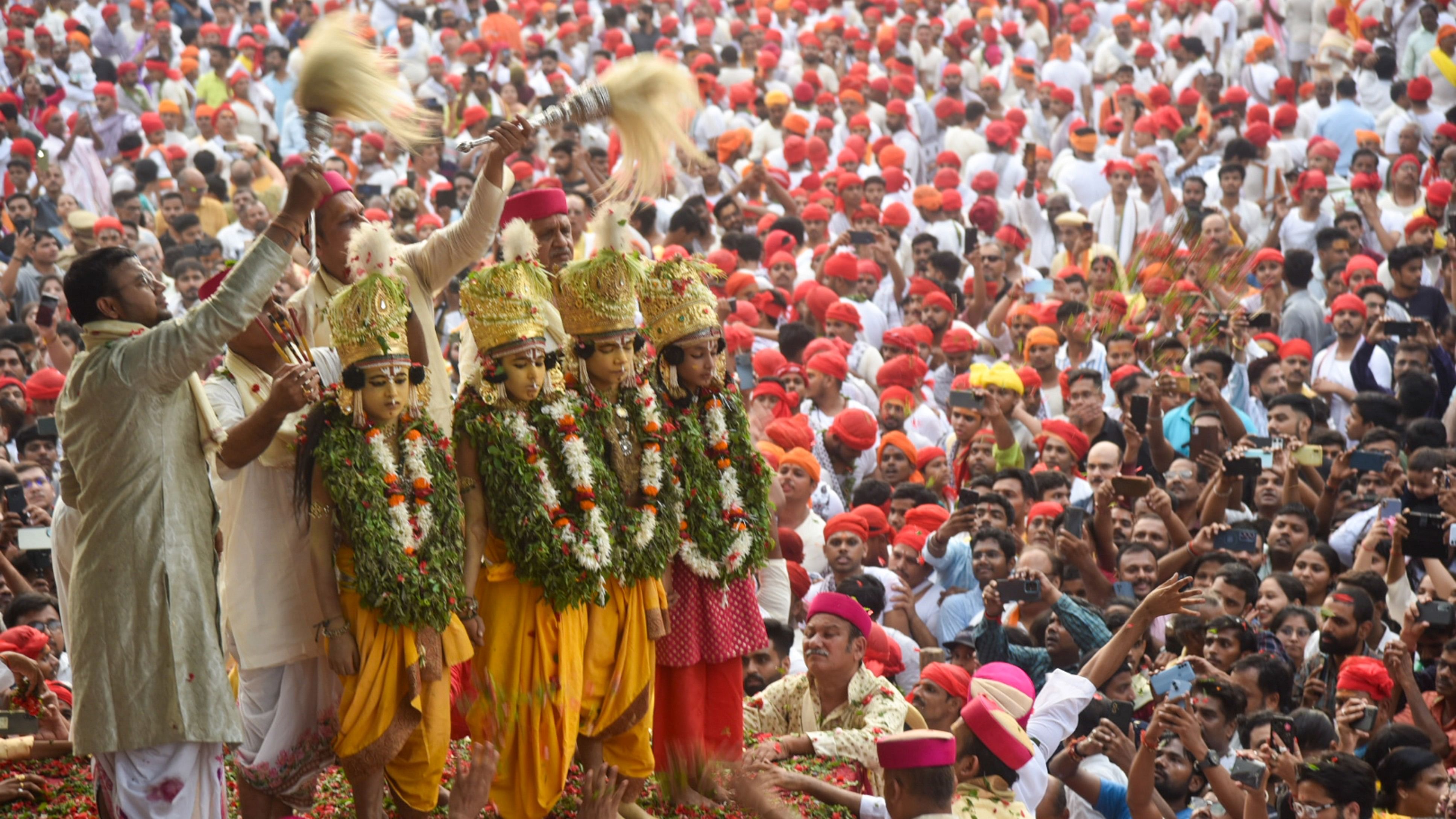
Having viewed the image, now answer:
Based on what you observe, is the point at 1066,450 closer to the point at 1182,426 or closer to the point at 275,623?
the point at 1182,426

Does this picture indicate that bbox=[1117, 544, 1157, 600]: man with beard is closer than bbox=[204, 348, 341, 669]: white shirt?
No

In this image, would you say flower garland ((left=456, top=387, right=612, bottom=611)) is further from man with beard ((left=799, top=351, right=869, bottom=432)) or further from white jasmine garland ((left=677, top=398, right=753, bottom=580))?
man with beard ((left=799, top=351, right=869, bottom=432))

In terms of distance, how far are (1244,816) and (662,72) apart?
12.2 feet

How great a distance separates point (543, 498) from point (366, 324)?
0.83m

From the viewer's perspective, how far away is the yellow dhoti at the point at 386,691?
5.11m

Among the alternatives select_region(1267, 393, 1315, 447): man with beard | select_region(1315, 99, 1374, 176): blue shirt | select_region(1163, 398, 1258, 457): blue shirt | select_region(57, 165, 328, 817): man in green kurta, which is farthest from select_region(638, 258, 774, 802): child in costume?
select_region(1315, 99, 1374, 176): blue shirt

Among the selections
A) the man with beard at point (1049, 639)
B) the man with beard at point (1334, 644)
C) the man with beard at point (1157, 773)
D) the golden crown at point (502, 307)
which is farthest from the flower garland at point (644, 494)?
the man with beard at point (1334, 644)

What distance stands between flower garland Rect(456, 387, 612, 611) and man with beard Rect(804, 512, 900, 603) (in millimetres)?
3352

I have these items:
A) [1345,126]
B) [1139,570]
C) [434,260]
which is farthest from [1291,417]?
[1345,126]

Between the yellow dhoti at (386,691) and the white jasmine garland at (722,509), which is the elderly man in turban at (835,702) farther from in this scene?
the yellow dhoti at (386,691)

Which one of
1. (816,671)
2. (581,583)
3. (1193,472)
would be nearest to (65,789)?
(581,583)

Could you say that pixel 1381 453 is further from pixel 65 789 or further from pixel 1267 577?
pixel 65 789

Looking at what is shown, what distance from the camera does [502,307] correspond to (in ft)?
17.9

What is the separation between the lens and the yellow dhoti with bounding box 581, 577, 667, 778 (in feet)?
18.2
